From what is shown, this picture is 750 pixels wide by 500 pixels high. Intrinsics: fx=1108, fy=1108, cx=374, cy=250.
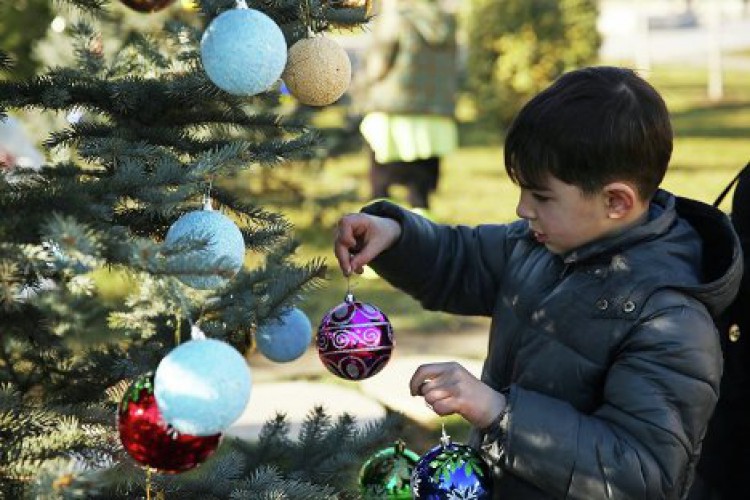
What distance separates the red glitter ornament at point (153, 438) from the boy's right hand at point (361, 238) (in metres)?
0.73

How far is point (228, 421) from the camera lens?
4.91 ft

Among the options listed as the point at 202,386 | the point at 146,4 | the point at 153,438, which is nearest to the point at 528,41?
the point at 146,4

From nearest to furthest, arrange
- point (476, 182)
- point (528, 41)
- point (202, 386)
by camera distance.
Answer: point (202, 386) → point (476, 182) → point (528, 41)

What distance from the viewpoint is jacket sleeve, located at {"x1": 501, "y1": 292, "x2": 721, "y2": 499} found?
76.4 inches

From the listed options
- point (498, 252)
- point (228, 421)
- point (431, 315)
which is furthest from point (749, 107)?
point (228, 421)

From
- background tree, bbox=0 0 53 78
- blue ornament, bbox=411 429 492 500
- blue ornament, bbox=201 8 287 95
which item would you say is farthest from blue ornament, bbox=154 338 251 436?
background tree, bbox=0 0 53 78

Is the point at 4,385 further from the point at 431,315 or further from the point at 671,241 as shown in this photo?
the point at 431,315

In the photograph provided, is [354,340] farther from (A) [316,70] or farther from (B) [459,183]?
(B) [459,183]

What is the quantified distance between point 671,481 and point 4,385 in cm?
128

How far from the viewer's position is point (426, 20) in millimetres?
7250

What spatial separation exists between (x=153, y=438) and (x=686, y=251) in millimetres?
1105

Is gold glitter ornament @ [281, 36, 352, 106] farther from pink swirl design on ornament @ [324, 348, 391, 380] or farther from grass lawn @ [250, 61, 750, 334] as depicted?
grass lawn @ [250, 61, 750, 334]

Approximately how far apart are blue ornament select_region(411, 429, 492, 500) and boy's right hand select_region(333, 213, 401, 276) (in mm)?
441

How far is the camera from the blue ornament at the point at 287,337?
2.31 metres
